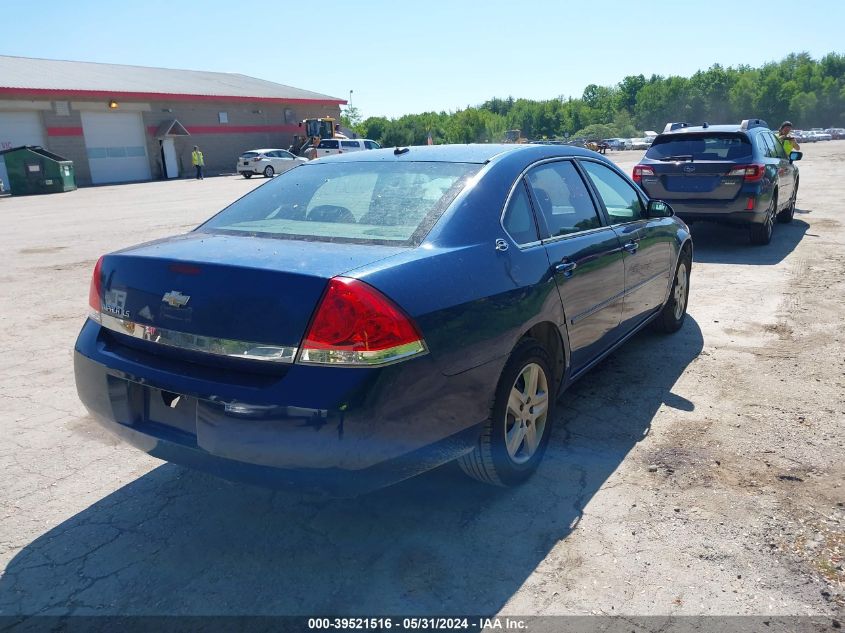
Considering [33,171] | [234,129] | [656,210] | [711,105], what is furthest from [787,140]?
[711,105]

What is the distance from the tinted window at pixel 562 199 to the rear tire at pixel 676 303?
174 cm

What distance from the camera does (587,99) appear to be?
160 m

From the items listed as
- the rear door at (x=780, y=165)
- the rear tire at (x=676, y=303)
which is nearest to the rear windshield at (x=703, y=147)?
the rear door at (x=780, y=165)

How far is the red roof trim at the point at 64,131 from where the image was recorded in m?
34.0

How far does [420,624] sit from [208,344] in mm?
1305

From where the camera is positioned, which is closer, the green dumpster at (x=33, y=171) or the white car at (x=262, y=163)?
the green dumpster at (x=33, y=171)

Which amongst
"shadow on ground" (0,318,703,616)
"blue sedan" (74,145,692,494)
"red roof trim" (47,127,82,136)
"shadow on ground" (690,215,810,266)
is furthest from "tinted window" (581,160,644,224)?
"red roof trim" (47,127,82,136)

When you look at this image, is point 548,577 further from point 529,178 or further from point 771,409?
point 771,409

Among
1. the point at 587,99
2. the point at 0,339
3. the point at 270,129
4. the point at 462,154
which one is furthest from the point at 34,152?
the point at 587,99

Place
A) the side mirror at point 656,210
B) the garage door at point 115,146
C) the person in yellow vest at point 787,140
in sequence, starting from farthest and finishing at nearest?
the garage door at point 115,146 < the person in yellow vest at point 787,140 < the side mirror at point 656,210

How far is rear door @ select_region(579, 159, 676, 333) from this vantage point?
174 inches

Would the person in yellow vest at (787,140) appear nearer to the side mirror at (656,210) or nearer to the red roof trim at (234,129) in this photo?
the side mirror at (656,210)

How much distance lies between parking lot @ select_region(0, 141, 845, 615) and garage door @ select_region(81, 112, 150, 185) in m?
35.7

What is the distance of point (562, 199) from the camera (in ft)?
12.8
